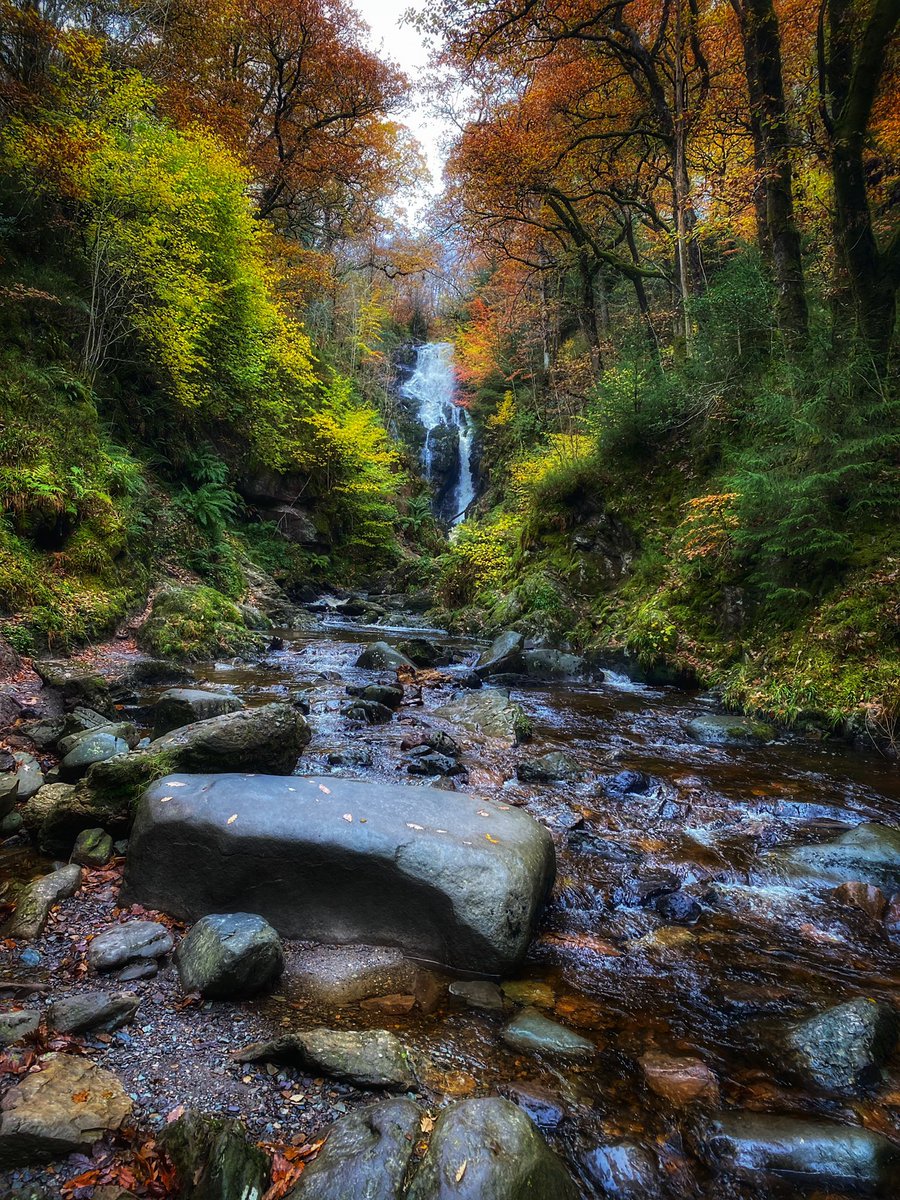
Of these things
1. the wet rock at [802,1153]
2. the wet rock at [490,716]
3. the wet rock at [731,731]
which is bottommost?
the wet rock at [731,731]

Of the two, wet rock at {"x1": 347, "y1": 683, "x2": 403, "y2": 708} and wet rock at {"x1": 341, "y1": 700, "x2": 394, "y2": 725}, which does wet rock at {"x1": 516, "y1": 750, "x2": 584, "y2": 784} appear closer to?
wet rock at {"x1": 341, "y1": 700, "x2": 394, "y2": 725}

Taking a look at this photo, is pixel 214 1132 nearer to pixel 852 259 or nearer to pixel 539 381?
pixel 852 259

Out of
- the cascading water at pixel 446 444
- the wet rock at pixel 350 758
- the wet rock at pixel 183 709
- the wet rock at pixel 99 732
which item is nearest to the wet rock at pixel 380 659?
the wet rock at pixel 183 709

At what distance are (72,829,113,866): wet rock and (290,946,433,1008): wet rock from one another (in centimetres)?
150

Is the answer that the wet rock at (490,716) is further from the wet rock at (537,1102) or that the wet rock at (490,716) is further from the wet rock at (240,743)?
the wet rock at (537,1102)

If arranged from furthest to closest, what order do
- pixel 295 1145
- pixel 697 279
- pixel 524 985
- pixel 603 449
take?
pixel 697 279 → pixel 603 449 → pixel 524 985 → pixel 295 1145

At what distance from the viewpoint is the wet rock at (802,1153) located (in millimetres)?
1816

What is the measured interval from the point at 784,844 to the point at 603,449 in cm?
947

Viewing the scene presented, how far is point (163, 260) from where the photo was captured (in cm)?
1055

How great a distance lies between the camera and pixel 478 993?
8.79 ft

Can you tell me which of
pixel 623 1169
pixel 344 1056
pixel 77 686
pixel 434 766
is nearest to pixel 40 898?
pixel 344 1056

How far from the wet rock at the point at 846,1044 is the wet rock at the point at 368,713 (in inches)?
194

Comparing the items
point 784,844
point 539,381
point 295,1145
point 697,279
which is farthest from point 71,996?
point 539,381

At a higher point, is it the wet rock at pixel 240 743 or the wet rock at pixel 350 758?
the wet rock at pixel 240 743
